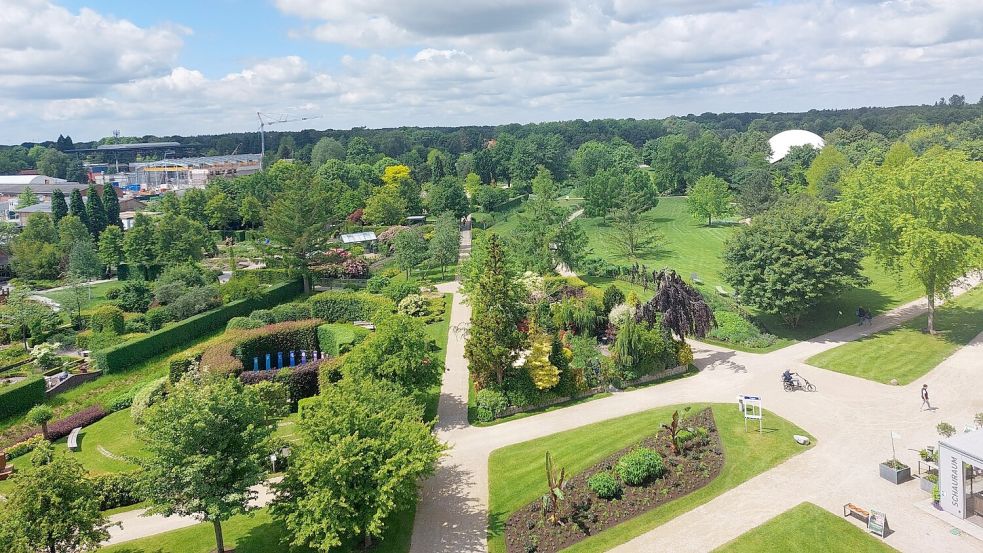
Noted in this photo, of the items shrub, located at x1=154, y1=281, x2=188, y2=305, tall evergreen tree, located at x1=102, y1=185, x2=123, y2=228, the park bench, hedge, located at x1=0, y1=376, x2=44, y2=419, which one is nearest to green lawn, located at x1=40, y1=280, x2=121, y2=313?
shrub, located at x1=154, y1=281, x2=188, y2=305

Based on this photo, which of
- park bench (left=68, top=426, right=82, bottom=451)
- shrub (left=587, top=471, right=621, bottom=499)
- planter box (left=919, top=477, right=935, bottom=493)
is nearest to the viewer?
planter box (left=919, top=477, right=935, bottom=493)

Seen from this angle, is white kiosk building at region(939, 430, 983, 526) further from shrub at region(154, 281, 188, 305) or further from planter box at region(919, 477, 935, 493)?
shrub at region(154, 281, 188, 305)

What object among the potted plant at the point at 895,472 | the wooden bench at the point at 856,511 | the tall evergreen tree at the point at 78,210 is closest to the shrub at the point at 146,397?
the wooden bench at the point at 856,511

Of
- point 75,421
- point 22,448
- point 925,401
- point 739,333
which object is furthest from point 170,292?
point 925,401

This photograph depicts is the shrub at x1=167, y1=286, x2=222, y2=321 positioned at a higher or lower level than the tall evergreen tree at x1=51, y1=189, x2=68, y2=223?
lower

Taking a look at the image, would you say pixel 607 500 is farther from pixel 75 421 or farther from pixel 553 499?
pixel 75 421

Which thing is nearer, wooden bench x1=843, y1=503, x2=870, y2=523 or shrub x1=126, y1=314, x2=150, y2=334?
wooden bench x1=843, y1=503, x2=870, y2=523

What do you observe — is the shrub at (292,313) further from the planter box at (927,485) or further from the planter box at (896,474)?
the planter box at (927,485)
